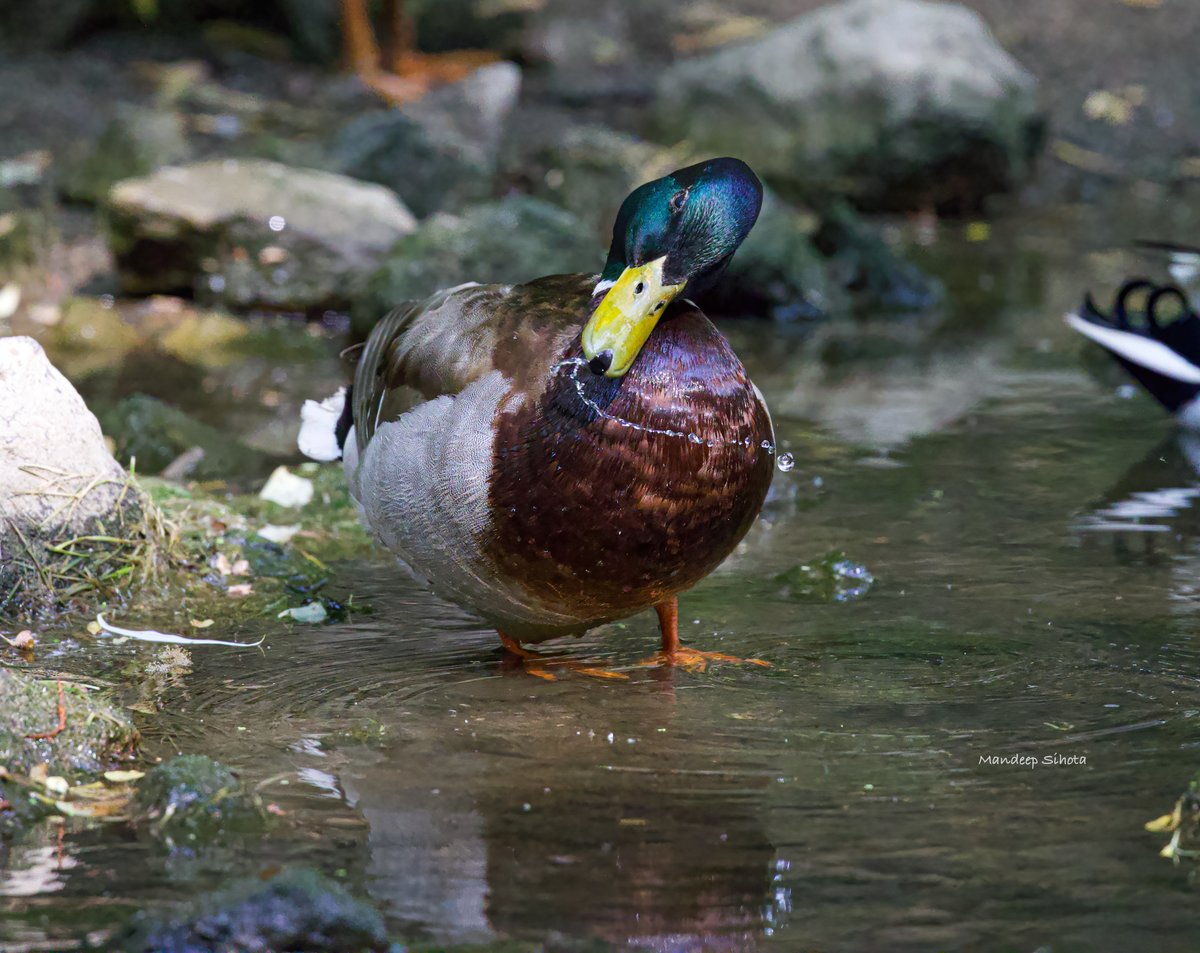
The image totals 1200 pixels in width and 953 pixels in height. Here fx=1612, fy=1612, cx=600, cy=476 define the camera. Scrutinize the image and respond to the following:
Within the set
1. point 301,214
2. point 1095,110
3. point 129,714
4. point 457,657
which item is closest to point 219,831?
point 129,714

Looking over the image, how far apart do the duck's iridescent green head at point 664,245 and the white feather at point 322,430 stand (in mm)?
1477

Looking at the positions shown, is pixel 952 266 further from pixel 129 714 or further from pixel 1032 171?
pixel 129 714

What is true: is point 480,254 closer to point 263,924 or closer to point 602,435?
point 602,435

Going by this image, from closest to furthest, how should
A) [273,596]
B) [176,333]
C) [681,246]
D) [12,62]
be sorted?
[681,246] → [273,596] → [176,333] → [12,62]

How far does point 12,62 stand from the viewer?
12.8m

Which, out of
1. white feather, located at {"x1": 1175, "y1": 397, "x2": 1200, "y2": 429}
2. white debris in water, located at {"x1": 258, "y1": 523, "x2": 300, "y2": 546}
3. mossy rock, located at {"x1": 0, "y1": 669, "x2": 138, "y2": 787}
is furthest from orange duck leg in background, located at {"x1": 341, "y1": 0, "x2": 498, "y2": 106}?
mossy rock, located at {"x1": 0, "y1": 669, "x2": 138, "y2": 787}

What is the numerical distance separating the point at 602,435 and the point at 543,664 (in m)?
0.95

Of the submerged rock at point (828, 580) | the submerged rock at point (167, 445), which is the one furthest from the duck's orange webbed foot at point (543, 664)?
the submerged rock at point (167, 445)

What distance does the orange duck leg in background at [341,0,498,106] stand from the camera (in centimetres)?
1259

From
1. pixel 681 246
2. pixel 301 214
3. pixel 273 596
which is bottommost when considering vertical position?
pixel 273 596

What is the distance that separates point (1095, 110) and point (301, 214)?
8128 millimetres

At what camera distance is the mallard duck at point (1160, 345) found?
685 centimetres

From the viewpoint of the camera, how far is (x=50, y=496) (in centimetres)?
471

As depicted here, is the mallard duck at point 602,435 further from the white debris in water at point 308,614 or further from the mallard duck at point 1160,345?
the mallard duck at point 1160,345
